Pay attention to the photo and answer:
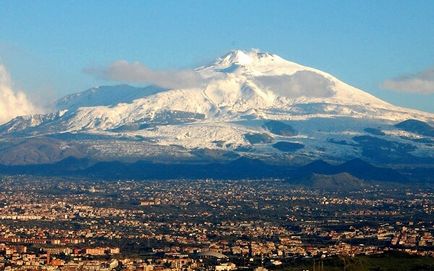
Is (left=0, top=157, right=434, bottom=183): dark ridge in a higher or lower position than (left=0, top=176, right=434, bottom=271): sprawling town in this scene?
higher

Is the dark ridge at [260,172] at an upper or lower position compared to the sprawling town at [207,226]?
upper

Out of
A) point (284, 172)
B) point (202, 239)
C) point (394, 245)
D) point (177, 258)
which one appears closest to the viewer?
point (177, 258)

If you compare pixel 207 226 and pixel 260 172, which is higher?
pixel 260 172

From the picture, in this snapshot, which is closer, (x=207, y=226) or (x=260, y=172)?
(x=207, y=226)

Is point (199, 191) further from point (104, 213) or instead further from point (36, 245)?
point (36, 245)

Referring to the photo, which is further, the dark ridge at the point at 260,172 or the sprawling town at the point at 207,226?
the dark ridge at the point at 260,172

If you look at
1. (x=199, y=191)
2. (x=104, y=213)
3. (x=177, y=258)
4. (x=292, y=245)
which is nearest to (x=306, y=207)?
(x=104, y=213)

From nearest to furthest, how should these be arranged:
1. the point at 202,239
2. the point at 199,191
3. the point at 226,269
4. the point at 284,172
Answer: the point at 226,269
the point at 202,239
the point at 199,191
the point at 284,172

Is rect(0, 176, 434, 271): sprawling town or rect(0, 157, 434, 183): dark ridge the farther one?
rect(0, 157, 434, 183): dark ridge
